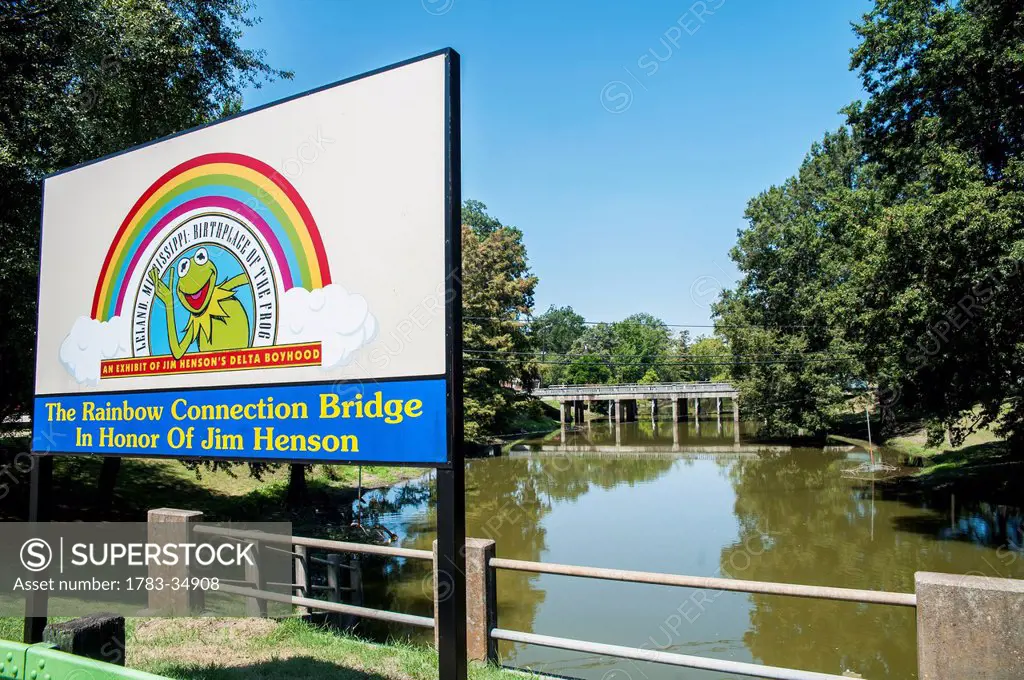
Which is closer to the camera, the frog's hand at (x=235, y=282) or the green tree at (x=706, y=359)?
the frog's hand at (x=235, y=282)

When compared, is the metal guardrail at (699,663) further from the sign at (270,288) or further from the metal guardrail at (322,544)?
the sign at (270,288)

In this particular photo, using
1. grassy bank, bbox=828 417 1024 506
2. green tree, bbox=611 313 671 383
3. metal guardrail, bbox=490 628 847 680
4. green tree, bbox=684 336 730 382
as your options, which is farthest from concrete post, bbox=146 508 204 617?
green tree, bbox=611 313 671 383

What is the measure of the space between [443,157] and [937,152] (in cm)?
1752

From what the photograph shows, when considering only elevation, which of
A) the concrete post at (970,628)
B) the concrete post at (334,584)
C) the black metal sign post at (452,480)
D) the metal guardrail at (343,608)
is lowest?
the concrete post at (334,584)

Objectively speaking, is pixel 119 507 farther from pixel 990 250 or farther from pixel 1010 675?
pixel 990 250

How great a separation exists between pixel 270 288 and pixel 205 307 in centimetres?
58

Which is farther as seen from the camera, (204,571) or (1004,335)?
(1004,335)

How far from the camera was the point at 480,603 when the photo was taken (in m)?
4.60

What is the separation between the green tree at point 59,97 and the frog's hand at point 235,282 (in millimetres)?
7219

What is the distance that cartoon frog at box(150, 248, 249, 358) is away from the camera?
12.6ft

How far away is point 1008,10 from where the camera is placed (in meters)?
14.5

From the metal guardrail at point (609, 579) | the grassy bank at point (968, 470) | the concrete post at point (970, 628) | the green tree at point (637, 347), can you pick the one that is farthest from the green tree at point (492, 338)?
the green tree at point (637, 347)

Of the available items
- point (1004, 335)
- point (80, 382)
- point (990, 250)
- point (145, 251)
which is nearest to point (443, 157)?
point (145, 251)

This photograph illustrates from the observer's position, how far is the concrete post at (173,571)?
5902 millimetres
